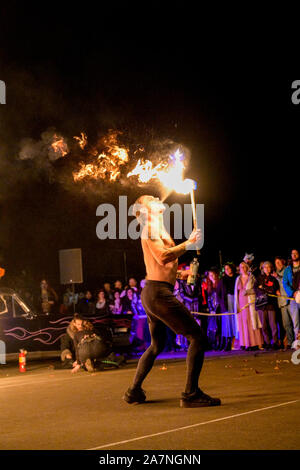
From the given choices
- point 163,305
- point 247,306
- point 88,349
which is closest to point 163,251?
point 163,305

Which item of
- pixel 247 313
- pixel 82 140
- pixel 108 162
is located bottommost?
pixel 247 313

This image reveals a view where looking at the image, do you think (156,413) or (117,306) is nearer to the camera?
(156,413)

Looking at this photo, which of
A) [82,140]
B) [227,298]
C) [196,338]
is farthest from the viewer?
[82,140]

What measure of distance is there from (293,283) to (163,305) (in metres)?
8.99

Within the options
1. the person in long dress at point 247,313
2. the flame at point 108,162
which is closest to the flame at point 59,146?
the flame at point 108,162

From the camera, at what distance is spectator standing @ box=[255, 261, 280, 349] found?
1783 cm

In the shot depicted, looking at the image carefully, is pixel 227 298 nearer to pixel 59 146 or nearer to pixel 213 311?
pixel 213 311

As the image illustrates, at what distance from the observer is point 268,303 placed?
59.5ft

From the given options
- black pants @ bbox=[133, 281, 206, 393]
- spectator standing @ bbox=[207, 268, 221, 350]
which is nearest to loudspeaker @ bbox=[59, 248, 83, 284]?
spectator standing @ bbox=[207, 268, 221, 350]

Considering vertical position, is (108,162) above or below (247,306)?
above

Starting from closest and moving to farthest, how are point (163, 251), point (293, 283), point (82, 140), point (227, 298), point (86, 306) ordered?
point (163, 251) → point (293, 283) → point (227, 298) → point (82, 140) → point (86, 306)

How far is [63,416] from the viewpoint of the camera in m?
7.96

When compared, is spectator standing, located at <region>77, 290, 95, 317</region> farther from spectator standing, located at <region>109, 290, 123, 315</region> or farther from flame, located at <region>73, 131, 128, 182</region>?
flame, located at <region>73, 131, 128, 182</region>

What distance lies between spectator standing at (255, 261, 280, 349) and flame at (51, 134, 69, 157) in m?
6.34
